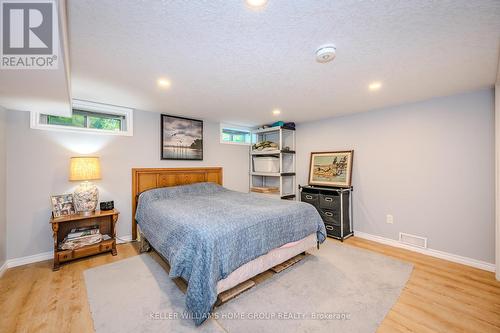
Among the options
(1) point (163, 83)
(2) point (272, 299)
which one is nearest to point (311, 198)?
(2) point (272, 299)

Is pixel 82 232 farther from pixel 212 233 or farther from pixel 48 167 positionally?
pixel 212 233

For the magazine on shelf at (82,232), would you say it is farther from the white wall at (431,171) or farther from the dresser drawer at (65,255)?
the white wall at (431,171)

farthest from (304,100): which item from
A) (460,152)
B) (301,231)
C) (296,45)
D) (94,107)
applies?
(94,107)

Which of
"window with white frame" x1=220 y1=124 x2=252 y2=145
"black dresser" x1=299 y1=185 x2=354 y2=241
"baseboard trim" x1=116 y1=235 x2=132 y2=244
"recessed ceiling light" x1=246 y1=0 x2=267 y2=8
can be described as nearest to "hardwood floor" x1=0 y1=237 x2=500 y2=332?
"baseboard trim" x1=116 y1=235 x2=132 y2=244

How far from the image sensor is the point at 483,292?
78.6 inches

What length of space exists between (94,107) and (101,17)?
2187 millimetres

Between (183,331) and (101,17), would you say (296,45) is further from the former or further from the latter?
(183,331)

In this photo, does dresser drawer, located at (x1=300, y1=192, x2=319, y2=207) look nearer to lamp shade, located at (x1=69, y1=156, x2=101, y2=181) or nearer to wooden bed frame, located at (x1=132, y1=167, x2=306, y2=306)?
wooden bed frame, located at (x1=132, y1=167, x2=306, y2=306)

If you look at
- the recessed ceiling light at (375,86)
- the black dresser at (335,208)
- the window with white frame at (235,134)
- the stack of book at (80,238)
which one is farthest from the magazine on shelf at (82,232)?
the recessed ceiling light at (375,86)

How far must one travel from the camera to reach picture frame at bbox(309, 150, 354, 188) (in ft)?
Result: 12.0

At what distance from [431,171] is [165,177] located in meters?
4.15

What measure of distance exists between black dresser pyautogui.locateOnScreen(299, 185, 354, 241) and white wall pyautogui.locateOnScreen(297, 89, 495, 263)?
0.64 ft

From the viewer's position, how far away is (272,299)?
1.91 metres

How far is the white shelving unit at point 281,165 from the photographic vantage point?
431cm
